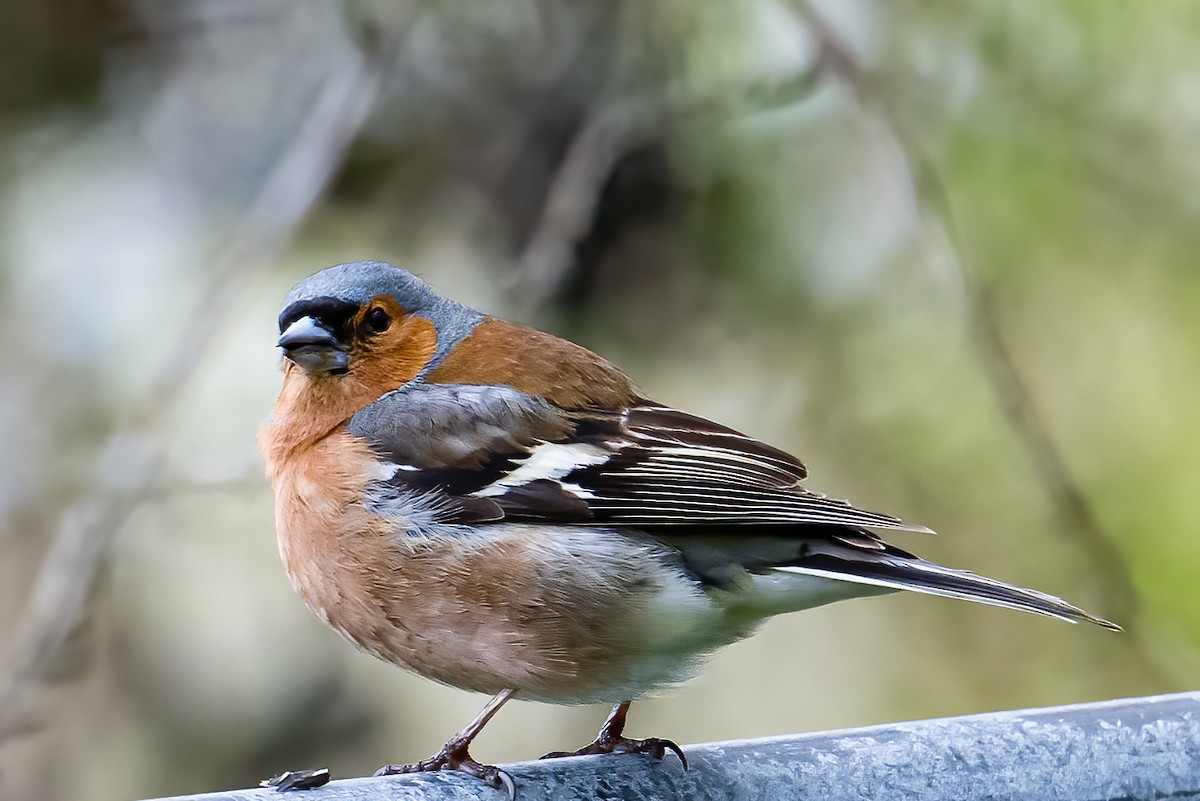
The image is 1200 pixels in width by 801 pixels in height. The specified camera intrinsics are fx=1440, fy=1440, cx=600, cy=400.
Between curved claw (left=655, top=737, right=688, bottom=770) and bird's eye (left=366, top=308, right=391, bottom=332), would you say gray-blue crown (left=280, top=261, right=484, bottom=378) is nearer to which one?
bird's eye (left=366, top=308, right=391, bottom=332)

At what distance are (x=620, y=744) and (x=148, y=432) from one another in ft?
5.44

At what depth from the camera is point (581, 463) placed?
2666 millimetres

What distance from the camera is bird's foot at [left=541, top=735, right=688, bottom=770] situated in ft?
7.79

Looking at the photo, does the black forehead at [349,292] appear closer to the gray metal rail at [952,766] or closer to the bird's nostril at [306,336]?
the bird's nostril at [306,336]

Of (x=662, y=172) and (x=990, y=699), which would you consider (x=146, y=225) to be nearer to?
(x=662, y=172)

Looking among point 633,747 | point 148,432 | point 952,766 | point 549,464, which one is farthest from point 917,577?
point 148,432

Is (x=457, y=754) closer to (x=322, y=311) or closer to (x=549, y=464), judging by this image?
(x=549, y=464)

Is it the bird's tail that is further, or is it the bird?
the bird

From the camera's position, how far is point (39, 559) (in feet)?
14.2

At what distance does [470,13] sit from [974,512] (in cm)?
222

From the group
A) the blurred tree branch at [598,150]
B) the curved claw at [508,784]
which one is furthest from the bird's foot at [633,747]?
the blurred tree branch at [598,150]

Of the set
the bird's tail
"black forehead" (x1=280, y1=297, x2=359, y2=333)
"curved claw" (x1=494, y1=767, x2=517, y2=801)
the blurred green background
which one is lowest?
"curved claw" (x1=494, y1=767, x2=517, y2=801)

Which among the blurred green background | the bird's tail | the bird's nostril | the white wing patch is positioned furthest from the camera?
the blurred green background

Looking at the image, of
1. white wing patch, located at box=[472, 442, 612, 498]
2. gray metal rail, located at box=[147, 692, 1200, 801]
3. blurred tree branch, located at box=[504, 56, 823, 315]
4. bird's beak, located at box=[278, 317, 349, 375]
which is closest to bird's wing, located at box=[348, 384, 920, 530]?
white wing patch, located at box=[472, 442, 612, 498]
